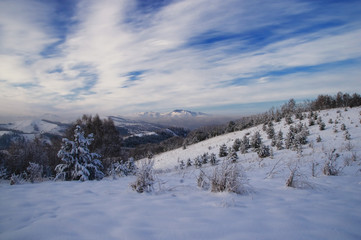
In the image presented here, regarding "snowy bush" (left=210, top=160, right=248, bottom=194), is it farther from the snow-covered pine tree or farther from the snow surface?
the snow-covered pine tree

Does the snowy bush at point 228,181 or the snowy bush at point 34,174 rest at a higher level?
the snowy bush at point 228,181

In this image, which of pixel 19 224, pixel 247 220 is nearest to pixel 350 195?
pixel 247 220

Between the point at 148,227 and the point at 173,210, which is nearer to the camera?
the point at 148,227

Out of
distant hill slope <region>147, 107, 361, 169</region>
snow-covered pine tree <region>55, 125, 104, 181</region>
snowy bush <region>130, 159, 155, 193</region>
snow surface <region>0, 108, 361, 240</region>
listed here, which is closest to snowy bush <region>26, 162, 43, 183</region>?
snow-covered pine tree <region>55, 125, 104, 181</region>

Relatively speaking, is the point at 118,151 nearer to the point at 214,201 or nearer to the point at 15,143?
the point at 15,143

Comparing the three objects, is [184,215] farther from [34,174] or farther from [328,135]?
[328,135]

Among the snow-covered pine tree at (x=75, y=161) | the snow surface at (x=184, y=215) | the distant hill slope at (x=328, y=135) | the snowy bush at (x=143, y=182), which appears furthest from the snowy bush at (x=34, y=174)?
the distant hill slope at (x=328, y=135)

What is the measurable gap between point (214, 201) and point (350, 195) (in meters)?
2.43

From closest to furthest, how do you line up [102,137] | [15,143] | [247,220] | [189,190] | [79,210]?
[247,220]
[79,210]
[189,190]
[15,143]
[102,137]

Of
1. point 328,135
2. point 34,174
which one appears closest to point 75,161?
point 34,174

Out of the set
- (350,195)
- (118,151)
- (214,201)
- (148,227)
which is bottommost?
(118,151)

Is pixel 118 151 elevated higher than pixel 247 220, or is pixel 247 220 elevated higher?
pixel 247 220

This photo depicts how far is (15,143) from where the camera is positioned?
16109mm

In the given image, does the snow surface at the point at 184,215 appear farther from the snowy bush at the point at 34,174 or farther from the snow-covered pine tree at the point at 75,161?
the snow-covered pine tree at the point at 75,161
